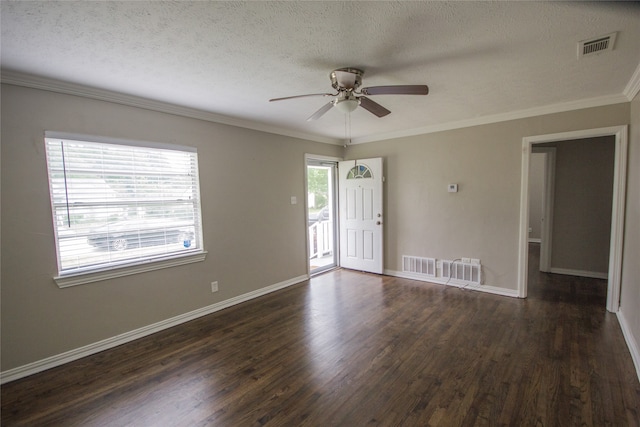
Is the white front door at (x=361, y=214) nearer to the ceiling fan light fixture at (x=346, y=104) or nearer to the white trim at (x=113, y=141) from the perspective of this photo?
the ceiling fan light fixture at (x=346, y=104)

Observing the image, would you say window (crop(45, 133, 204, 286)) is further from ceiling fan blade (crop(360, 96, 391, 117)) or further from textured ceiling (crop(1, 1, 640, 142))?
ceiling fan blade (crop(360, 96, 391, 117))

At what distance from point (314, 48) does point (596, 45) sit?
6.34 feet

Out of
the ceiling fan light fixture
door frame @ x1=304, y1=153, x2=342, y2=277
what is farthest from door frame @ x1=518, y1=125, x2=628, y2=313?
door frame @ x1=304, y1=153, x2=342, y2=277

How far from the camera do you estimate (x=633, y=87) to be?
8.95 feet

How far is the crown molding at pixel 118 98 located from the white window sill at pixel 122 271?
1.61m

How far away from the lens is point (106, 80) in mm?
2455

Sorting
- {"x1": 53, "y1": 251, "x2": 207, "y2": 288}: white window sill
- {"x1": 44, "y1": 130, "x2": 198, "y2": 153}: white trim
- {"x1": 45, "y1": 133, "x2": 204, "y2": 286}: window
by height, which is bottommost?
{"x1": 53, "y1": 251, "x2": 207, "y2": 288}: white window sill

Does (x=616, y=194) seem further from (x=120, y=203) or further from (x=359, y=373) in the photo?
(x=120, y=203)

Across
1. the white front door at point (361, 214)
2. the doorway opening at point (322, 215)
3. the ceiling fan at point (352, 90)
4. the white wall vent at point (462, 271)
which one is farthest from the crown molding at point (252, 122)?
→ the white wall vent at point (462, 271)

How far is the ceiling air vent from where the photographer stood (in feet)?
6.22

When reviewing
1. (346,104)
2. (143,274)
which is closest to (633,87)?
(346,104)

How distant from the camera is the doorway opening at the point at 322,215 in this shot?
554cm

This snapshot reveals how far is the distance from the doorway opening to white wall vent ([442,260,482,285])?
81.5 inches

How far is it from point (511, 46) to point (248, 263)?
3.59 metres
